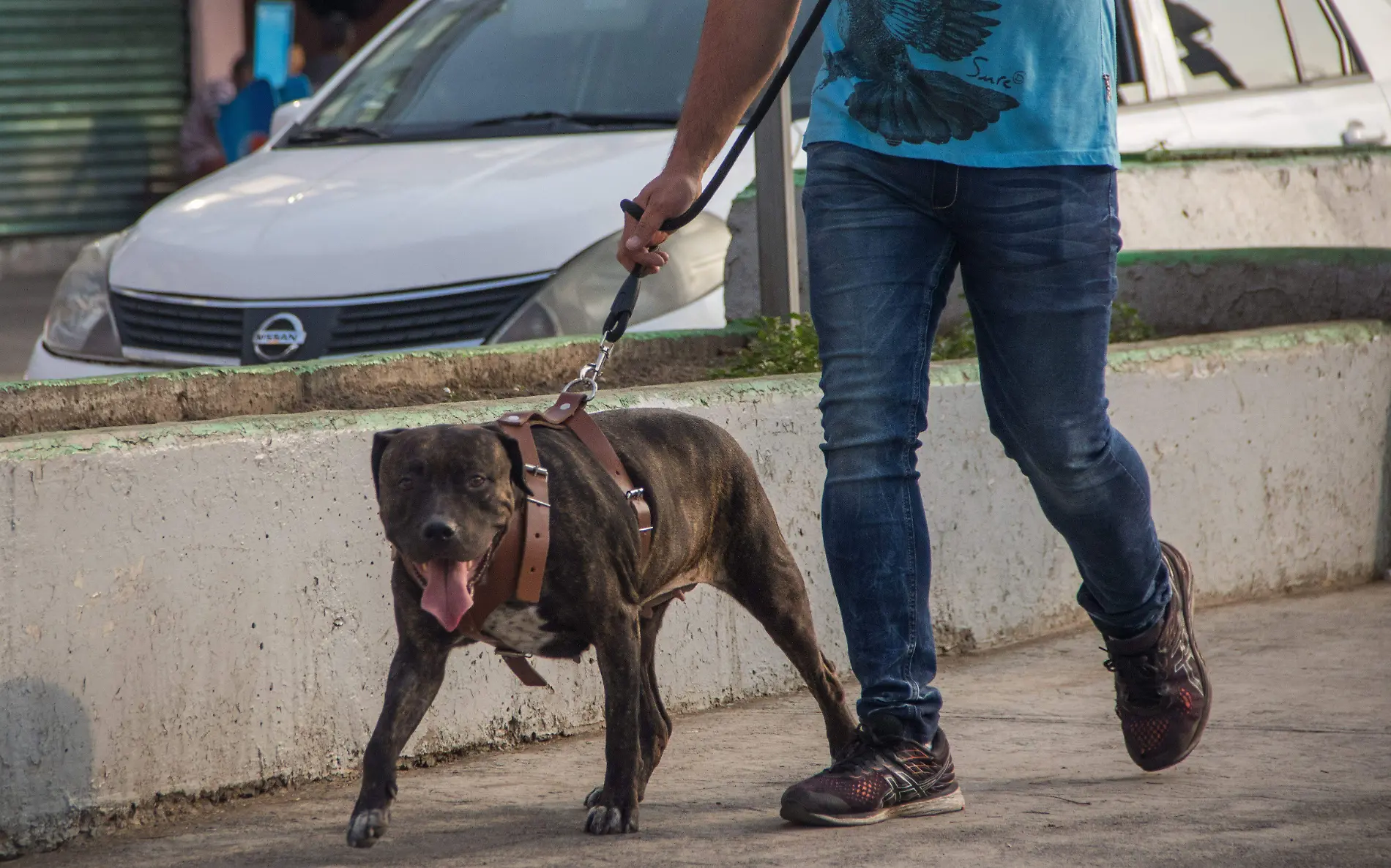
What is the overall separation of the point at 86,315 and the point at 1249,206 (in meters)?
4.59

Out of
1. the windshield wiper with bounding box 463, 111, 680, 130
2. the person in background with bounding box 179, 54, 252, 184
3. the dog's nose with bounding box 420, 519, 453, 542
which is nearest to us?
the dog's nose with bounding box 420, 519, 453, 542

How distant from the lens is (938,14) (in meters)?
3.52

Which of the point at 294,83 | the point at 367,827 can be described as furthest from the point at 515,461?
the point at 294,83

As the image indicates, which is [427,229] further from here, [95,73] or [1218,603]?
[95,73]

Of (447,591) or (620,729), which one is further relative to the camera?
(620,729)

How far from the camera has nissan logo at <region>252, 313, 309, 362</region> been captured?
234 inches

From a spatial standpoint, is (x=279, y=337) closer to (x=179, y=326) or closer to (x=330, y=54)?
(x=179, y=326)

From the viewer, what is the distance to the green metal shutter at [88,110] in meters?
16.4

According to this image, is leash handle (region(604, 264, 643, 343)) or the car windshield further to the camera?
the car windshield

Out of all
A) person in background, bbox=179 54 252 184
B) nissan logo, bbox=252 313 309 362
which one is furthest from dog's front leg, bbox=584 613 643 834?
person in background, bbox=179 54 252 184

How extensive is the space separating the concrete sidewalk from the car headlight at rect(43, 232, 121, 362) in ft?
9.26

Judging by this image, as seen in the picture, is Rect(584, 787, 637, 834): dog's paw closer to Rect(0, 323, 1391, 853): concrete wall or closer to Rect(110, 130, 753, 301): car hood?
Rect(0, 323, 1391, 853): concrete wall

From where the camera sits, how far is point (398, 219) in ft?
20.1

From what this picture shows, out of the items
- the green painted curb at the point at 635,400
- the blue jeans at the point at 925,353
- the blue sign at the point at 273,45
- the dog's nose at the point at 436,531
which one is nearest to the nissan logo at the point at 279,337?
the green painted curb at the point at 635,400
